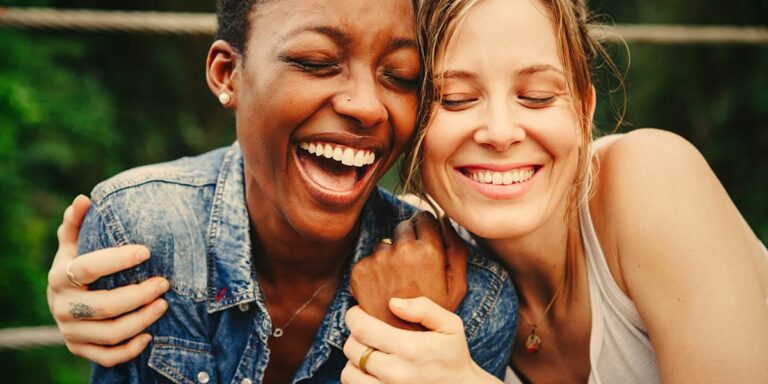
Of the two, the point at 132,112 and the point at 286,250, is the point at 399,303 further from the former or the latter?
the point at 132,112

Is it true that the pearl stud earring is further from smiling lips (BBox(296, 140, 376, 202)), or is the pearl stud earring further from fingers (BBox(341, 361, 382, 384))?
fingers (BBox(341, 361, 382, 384))

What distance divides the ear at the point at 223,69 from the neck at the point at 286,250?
0.33 m

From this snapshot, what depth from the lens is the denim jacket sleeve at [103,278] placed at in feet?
6.62

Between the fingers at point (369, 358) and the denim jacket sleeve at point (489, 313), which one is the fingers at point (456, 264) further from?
the fingers at point (369, 358)

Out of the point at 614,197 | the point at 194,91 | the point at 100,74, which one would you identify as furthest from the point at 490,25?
the point at 194,91

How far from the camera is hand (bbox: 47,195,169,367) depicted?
6.24 ft

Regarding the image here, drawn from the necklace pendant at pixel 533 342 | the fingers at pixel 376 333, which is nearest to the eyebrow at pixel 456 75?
the fingers at pixel 376 333

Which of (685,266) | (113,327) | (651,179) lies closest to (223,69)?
(113,327)

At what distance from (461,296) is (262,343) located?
600 millimetres

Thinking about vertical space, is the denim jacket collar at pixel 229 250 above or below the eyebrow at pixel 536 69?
below

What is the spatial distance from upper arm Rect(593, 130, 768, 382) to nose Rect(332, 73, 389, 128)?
746 millimetres

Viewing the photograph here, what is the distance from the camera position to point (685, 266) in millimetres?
1862

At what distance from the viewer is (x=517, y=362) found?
236 cm

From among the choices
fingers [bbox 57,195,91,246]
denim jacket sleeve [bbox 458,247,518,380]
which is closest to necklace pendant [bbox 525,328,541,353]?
denim jacket sleeve [bbox 458,247,518,380]
